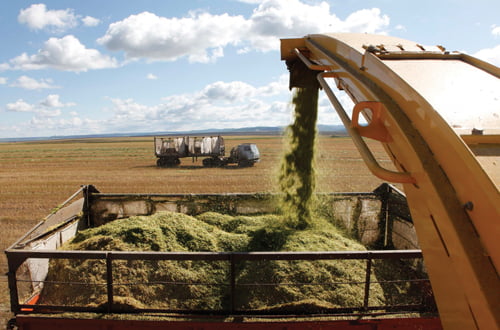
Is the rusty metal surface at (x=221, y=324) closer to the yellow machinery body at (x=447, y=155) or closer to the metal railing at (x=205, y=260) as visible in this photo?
A: the metal railing at (x=205, y=260)

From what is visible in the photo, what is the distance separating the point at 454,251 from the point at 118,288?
261cm

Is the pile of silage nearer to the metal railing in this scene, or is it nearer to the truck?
the metal railing

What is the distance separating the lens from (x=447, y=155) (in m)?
1.31

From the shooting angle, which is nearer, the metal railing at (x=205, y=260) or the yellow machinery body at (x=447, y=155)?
the yellow machinery body at (x=447, y=155)

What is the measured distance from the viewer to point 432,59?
194cm

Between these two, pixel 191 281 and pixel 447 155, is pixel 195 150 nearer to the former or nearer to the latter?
pixel 191 281

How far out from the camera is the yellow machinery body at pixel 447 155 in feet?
3.81

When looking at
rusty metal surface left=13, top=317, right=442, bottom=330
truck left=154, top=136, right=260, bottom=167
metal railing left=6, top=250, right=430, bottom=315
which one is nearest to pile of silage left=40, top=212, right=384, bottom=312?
metal railing left=6, top=250, right=430, bottom=315

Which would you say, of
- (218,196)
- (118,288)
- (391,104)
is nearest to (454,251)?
(391,104)

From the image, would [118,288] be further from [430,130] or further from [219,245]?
[430,130]

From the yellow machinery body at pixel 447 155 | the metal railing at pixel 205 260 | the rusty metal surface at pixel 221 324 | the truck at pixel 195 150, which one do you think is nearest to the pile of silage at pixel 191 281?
the metal railing at pixel 205 260

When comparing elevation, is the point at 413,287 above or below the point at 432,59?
below

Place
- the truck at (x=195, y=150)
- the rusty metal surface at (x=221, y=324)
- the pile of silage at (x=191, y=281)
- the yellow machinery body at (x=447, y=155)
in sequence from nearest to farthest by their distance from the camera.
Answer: the yellow machinery body at (x=447, y=155)
the rusty metal surface at (x=221, y=324)
the pile of silage at (x=191, y=281)
the truck at (x=195, y=150)

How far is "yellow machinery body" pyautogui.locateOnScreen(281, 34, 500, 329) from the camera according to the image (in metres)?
1.16
